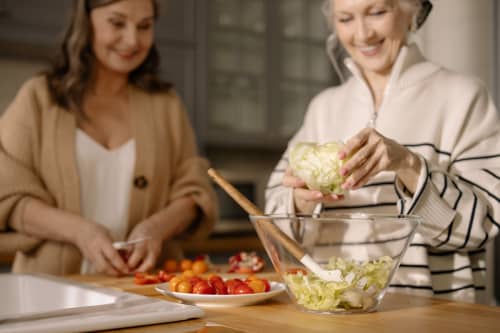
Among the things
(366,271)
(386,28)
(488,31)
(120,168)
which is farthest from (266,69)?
(366,271)

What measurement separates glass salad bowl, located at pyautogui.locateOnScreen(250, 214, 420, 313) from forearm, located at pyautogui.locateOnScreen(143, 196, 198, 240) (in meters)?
0.77

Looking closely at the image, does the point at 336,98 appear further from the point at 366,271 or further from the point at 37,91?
the point at 37,91

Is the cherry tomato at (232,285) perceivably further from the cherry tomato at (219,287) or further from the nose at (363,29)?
the nose at (363,29)

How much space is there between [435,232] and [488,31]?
2.15 metres

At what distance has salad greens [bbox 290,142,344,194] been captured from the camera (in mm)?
1293

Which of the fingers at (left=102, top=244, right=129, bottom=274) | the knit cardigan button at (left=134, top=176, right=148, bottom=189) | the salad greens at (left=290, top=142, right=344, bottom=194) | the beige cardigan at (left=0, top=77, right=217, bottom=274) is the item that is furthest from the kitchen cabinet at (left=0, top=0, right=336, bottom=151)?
the salad greens at (left=290, top=142, right=344, bottom=194)

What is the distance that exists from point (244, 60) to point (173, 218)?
2237 millimetres

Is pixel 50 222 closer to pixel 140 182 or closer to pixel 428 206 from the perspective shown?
pixel 140 182

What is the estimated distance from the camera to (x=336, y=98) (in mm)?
1717

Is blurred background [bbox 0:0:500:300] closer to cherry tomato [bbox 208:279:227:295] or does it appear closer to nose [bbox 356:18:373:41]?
nose [bbox 356:18:373:41]

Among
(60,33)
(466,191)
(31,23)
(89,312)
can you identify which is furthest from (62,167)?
(31,23)

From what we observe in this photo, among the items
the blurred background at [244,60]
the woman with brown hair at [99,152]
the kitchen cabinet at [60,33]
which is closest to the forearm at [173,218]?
the woman with brown hair at [99,152]

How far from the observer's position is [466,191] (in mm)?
1312

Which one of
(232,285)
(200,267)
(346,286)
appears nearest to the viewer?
(346,286)
